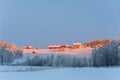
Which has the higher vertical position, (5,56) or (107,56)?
(5,56)

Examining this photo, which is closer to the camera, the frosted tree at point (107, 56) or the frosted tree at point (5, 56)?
the frosted tree at point (107, 56)

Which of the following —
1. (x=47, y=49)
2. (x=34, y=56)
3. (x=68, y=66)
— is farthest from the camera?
(x=47, y=49)

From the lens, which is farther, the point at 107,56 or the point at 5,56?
the point at 5,56

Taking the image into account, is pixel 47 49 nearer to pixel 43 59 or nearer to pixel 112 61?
pixel 43 59

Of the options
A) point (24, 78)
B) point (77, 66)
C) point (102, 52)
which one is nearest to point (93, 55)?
point (102, 52)

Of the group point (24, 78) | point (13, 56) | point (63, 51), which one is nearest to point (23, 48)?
point (13, 56)

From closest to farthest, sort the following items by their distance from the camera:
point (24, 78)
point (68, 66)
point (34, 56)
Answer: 1. point (24, 78)
2. point (68, 66)
3. point (34, 56)

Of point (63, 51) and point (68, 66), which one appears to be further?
point (63, 51)

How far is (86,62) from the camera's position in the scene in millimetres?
14953

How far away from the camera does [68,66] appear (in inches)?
556

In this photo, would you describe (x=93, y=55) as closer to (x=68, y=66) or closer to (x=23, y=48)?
(x=68, y=66)

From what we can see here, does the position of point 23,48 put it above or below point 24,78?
above

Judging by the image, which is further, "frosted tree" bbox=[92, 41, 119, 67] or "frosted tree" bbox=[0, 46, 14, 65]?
"frosted tree" bbox=[0, 46, 14, 65]

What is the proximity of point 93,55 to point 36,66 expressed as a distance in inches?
102
